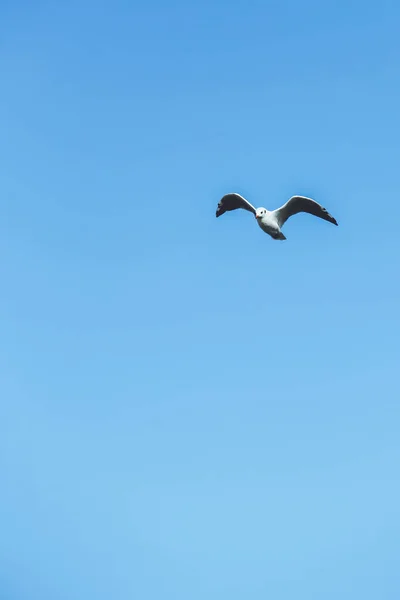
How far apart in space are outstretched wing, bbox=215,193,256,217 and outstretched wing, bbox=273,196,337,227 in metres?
1.59

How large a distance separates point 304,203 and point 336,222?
68.1 inches

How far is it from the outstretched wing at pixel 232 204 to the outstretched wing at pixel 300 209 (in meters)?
1.59

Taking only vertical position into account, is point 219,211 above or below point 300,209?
above

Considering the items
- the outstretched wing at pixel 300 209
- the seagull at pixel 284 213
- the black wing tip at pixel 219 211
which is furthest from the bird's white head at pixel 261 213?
the black wing tip at pixel 219 211

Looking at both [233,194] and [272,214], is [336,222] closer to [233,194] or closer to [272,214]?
[272,214]

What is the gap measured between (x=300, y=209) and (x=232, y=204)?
3754 millimetres

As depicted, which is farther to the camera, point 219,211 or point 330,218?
Result: point 219,211

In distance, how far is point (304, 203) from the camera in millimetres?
35750

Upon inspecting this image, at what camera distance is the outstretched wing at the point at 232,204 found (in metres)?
37.5

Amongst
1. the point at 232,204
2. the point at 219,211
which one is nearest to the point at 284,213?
the point at 232,204

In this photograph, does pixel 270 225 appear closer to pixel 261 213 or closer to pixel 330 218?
pixel 261 213

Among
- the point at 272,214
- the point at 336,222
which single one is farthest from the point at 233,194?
the point at 336,222

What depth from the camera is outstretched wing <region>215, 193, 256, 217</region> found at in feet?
123

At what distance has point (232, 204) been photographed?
3834 cm
